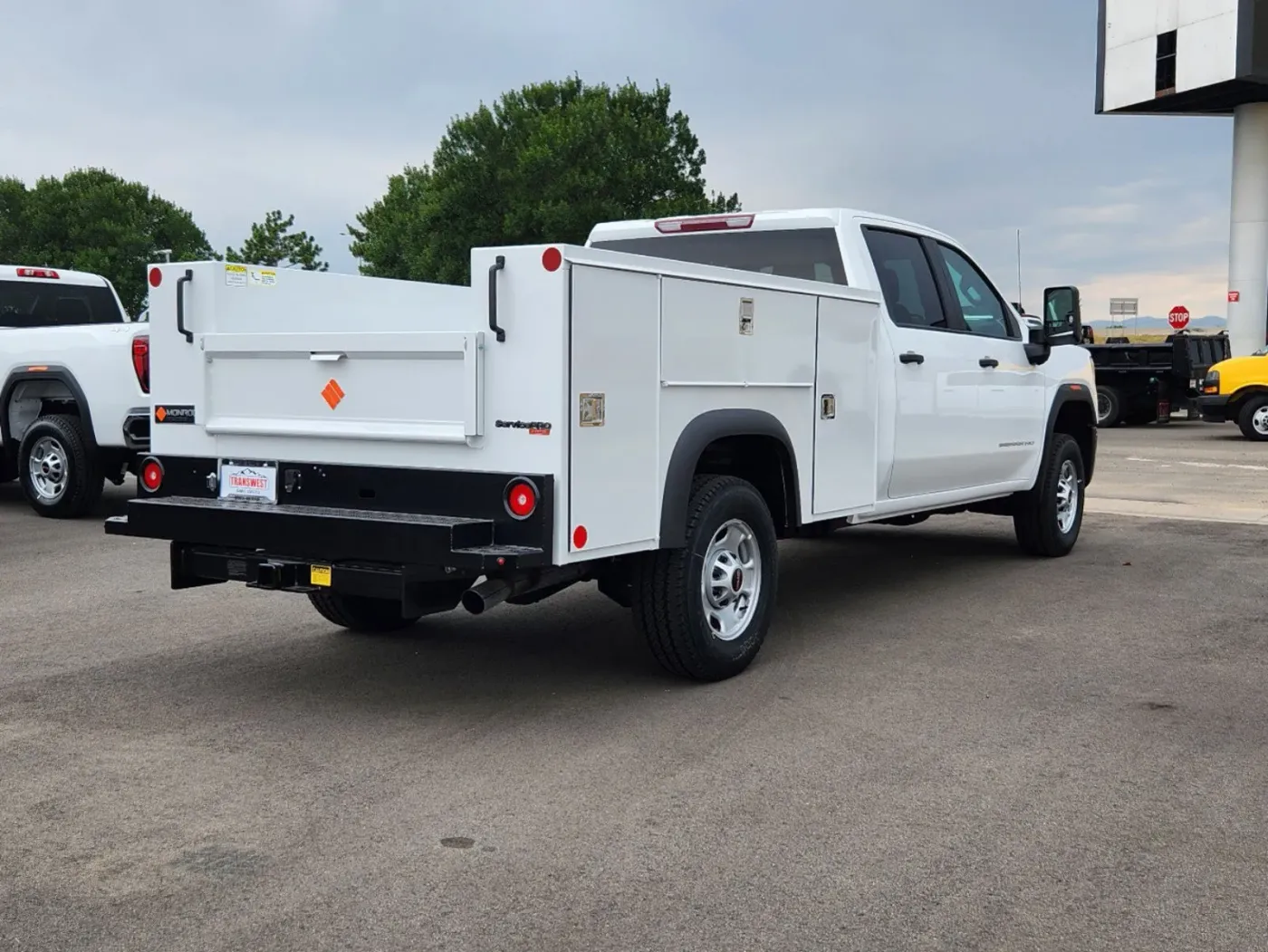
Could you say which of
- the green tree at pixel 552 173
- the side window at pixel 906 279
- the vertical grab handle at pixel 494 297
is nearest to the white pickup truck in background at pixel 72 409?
the side window at pixel 906 279

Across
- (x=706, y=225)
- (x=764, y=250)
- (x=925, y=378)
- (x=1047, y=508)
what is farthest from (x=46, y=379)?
(x=1047, y=508)

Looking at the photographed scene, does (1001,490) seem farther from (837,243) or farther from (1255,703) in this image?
(1255,703)

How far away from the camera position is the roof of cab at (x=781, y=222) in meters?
7.32

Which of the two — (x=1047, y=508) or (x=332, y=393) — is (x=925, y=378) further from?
(x=332, y=393)

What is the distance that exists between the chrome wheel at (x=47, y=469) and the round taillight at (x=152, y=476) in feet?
20.3

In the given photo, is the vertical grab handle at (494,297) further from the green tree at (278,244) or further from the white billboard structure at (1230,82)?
the green tree at (278,244)

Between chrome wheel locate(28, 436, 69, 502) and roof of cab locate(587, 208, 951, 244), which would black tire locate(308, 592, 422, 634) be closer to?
roof of cab locate(587, 208, 951, 244)

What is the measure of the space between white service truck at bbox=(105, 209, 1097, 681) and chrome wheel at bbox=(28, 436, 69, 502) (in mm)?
5799

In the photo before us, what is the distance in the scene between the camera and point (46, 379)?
11.6 m

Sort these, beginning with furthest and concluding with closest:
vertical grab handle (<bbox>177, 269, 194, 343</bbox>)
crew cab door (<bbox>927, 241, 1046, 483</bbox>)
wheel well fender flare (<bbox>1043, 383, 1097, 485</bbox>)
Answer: wheel well fender flare (<bbox>1043, 383, 1097, 485</bbox>) < crew cab door (<bbox>927, 241, 1046, 483</bbox>) < vertical grab handle (<bbox>177, 269, 194, 343</bbox>)

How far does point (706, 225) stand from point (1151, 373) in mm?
20123

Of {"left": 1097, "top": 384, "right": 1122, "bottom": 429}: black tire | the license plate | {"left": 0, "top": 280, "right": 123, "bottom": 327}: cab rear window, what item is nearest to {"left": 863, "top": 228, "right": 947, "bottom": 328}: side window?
the license plate

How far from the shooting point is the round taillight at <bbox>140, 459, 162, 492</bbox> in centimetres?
598

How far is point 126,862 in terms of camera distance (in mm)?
3904
